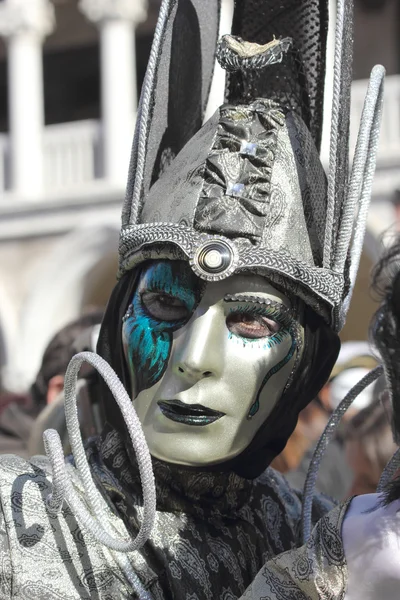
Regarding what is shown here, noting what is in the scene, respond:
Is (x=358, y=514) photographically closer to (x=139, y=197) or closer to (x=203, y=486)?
(x=203, y=486)

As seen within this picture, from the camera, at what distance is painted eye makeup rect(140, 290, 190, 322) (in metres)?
1.49

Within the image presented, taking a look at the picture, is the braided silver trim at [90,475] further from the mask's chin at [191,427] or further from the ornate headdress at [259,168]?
the ornate headdress at [259,168]

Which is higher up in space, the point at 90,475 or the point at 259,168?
the point at 259,168

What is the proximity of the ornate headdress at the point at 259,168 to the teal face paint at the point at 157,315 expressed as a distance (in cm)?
3

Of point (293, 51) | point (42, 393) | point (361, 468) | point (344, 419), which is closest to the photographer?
point (293, 51)

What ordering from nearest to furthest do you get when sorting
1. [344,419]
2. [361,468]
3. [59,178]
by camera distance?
[361,468], [344,419], [59,178]

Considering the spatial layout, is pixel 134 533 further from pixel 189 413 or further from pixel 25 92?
pixel 25 92

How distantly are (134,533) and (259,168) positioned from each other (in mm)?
Result: 527

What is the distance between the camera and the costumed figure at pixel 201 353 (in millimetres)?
1411

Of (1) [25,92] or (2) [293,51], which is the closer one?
(2) [293,51]

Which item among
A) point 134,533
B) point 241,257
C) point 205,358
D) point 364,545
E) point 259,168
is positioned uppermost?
point 259,168

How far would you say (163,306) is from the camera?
4.95ft

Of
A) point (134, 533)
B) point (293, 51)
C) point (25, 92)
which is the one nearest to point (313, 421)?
point (293, 51)

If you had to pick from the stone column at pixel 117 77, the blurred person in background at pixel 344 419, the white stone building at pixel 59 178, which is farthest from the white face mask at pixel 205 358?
the stone column at pixel 117 77
